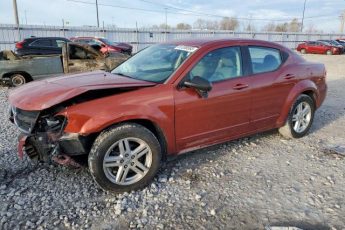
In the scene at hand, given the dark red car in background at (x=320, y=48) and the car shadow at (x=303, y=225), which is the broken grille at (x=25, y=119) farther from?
the dark red car in background at (x=320, y=48)

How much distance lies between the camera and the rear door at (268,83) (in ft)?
14.5

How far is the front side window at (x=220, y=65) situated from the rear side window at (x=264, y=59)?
0.94 feet

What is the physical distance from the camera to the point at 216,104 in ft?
13.0

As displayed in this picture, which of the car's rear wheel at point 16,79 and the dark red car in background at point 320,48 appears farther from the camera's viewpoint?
the dark red car in background at point 320,48

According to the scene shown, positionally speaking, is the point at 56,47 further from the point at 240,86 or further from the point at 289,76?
the point at 240,86

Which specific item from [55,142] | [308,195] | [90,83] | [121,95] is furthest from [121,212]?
[308,195]

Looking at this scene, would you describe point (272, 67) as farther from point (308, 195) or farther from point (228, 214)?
point (228, 214)

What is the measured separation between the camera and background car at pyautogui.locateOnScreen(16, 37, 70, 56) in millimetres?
13969

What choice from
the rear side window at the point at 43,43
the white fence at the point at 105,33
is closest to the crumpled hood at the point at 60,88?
the rear side window at the point at 43,43

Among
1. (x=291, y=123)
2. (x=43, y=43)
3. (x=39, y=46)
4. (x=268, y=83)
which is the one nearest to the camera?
(x=268, y=83)

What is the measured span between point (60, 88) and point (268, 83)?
2.79m

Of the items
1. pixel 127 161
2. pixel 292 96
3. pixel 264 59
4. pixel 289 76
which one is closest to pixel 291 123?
pixel 292 96

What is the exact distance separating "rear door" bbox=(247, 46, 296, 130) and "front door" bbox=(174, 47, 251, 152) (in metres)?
0.19

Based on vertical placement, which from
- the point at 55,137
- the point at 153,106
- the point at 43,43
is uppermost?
the point at 43,43
